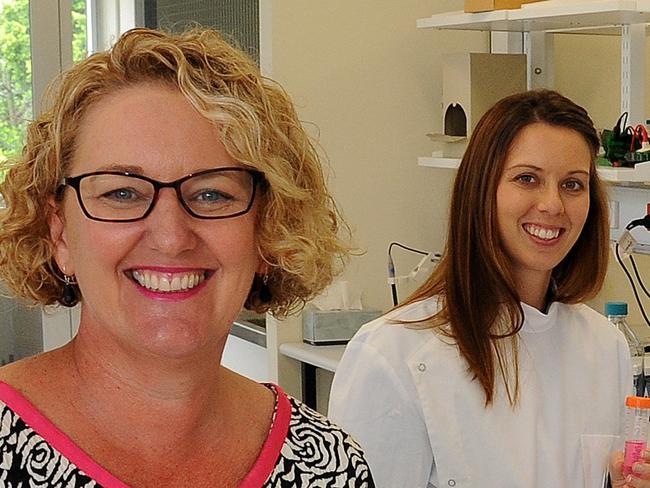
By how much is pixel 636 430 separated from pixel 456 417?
12.5 inches

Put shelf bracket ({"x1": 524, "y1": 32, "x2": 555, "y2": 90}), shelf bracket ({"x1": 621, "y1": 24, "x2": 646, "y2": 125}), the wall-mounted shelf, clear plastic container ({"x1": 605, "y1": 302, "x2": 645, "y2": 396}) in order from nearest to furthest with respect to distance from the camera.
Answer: clear plastic container ({"x1": 605, "y1": 302, "x2": 645, "y2": 396}), the wall-mounted shelf, shelf bracket ({"x1": 621, "y1": 24, "x2": 646, "y2": 125}), shelf bracket ({"x1": 524, "y1": 32, "x2": 555, "y2": 90})

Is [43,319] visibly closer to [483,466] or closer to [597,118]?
[597,118]

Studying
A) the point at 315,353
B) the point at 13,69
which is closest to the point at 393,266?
the point at 315,353

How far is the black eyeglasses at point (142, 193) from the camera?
1.17 m

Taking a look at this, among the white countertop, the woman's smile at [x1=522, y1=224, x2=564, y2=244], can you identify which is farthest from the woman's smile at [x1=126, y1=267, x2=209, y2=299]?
the white countertop

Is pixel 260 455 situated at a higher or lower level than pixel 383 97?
lower

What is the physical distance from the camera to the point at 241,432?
1.33 meters

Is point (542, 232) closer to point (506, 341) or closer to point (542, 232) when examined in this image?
point (542, 232)

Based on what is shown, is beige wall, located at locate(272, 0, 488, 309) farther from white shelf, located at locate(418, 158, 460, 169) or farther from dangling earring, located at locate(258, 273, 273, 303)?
dangling earring, located at locate(258, 273, 273, 303)

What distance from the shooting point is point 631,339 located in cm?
286

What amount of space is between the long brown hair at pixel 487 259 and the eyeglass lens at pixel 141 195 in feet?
3.37

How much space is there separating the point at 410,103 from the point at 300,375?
2.97 feet

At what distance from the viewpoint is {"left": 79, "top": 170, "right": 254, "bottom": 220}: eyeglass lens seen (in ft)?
3.84

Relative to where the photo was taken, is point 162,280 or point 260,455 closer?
point 162,280
